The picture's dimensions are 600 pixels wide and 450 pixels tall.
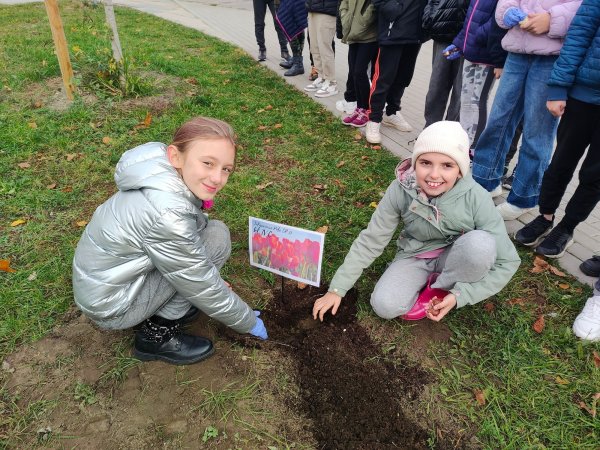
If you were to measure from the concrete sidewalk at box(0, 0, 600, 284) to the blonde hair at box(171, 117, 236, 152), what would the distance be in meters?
2.34

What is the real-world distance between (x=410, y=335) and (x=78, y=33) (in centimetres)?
907

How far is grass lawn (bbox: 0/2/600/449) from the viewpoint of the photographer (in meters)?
1.90

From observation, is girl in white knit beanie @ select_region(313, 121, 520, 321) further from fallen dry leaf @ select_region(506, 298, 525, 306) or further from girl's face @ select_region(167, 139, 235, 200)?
girl's face @ select_region(167, 139, 235, 200)

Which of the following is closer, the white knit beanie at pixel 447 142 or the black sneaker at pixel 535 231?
the white knit beanie at pixel 447 142

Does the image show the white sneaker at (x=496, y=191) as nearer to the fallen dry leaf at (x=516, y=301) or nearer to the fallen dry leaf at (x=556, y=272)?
the fallen dry leaf at (x=556, y=272)

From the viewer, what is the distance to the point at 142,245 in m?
1.67

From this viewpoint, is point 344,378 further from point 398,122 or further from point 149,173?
point 398,122

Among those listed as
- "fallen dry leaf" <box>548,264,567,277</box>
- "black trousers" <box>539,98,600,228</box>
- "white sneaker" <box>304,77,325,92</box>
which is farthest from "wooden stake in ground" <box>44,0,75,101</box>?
"fallen dry leaf" <box>548,264,567,277</box>

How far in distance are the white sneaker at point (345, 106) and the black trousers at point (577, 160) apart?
278 centimetres

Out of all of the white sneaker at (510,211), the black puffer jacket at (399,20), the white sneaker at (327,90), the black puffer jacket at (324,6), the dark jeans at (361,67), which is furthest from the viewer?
the white sneaker at (327,90)

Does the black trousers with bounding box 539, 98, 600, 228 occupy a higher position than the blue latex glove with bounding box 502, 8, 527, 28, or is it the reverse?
the blue latex glove with bounding box 502, 8, 527, 28

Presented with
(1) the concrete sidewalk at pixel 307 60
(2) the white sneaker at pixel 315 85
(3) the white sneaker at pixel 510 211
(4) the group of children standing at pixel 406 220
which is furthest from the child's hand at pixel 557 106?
(2) the white sneaker at pixel 315 85

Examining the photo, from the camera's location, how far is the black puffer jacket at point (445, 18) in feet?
10.9

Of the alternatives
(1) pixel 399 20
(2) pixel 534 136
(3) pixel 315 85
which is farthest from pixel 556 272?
(3) pixel 315 85
